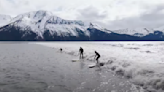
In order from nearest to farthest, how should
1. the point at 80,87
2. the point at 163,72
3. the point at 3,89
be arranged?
1. the point at 3,89
2. the point at 80,87
3. the point at 163,72

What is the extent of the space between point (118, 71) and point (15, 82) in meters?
11.2

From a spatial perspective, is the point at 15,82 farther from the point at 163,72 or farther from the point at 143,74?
the point at 163,72

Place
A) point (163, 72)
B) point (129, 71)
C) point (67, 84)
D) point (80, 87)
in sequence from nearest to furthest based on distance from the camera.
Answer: point (80, 87) → point (67, 84) → point (163, 72) → point (129, 71)

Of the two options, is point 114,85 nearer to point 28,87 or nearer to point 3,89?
point 28,87

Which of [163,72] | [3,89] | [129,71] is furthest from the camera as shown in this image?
[129,71]

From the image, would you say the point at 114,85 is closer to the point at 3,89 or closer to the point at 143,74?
the point at 143,74

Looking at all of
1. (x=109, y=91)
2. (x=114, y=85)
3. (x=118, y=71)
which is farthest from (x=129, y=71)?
(x=109, y=91)

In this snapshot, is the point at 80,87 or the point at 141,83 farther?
the point at 141,83

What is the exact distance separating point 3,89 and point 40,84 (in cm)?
267

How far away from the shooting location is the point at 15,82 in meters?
13.6

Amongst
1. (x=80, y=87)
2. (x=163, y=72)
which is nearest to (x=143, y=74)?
(x=163, y=72)

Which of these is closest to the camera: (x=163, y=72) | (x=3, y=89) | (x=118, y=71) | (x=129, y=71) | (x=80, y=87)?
(x=3, y=89)

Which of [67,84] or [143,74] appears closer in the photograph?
[67,84]

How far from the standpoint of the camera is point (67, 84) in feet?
44.2
